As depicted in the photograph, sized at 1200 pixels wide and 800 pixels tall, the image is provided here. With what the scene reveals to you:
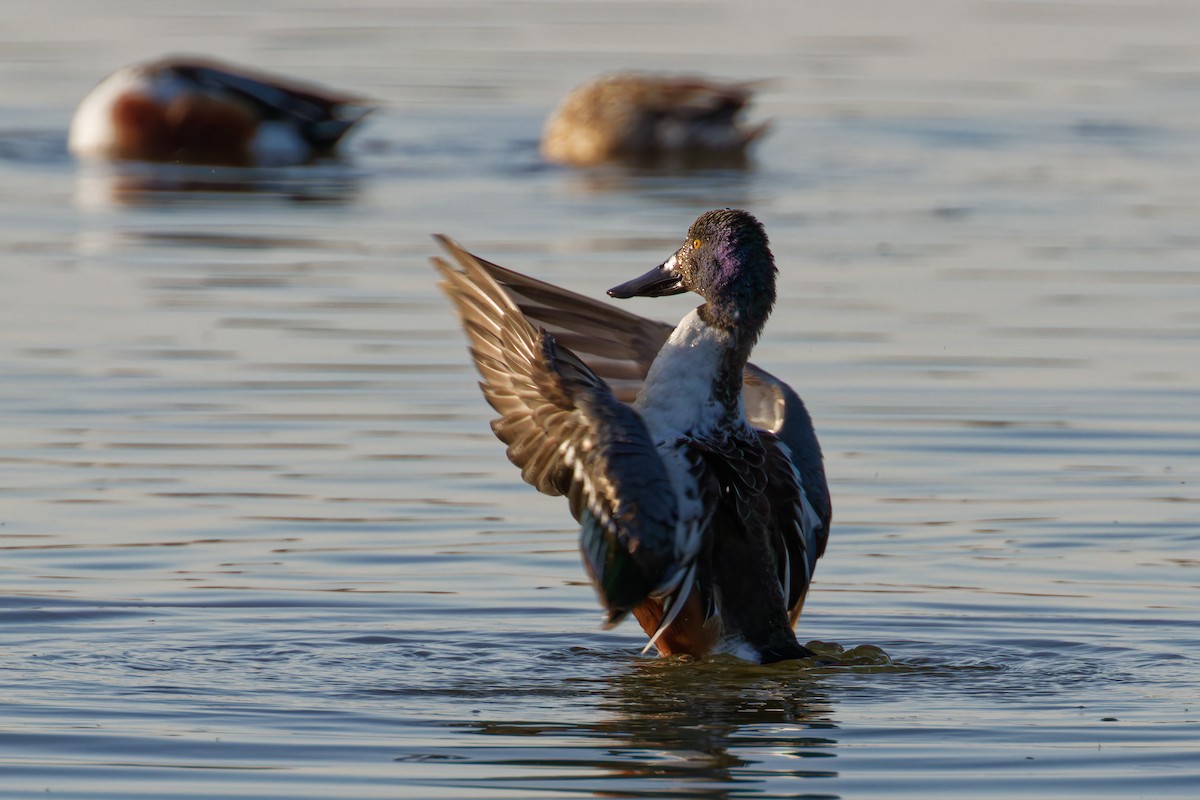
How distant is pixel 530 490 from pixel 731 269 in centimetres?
234

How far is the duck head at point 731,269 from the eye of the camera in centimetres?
677

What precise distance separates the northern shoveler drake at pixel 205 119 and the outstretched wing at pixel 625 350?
906 cm

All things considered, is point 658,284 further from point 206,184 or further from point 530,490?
point 206,184

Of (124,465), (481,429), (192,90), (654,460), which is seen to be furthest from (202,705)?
(192,90)

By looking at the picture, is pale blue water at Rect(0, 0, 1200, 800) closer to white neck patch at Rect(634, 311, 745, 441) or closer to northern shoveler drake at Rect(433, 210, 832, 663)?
northern shoveler drake at Rect(433, 210, 832, 663)

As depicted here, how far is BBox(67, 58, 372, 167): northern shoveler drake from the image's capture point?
16.3m

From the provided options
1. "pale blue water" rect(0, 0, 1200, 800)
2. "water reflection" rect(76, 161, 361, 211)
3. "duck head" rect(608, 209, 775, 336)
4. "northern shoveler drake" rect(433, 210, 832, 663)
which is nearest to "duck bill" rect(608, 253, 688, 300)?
"northern shoveler drake" rect(433, 210, 832, 663)

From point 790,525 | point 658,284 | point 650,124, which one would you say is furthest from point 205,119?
point 790,525

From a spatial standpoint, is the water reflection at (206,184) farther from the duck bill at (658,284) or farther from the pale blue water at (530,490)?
the duck bill at (658,284)

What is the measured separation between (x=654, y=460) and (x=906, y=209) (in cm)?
824

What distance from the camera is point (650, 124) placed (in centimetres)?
1727

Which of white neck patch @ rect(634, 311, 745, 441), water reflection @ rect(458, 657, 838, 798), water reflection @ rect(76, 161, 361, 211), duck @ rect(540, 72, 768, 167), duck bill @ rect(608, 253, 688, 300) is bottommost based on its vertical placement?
water reflection @ rect(458, 657, 838, 798)

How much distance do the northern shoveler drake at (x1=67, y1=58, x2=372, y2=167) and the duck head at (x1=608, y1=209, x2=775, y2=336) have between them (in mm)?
9686

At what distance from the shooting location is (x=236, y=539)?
26.8 feet
